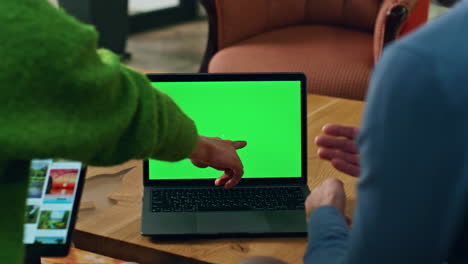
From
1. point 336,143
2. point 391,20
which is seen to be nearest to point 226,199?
point 336,143

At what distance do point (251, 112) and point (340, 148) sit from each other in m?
0.31

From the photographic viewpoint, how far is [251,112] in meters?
1.23

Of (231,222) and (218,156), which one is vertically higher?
(218,156)

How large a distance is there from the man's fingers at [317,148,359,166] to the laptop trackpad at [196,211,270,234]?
0.19m

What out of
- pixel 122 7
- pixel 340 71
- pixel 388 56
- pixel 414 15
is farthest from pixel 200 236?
pixel 122 7

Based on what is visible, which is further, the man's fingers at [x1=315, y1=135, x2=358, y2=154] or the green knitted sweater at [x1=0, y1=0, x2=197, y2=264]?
the man's fingers at [x1=315, y1=135, x2=358, y2=154]

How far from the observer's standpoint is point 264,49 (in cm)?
222

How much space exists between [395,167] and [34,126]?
349 mm

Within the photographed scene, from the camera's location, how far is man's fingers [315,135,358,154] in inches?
36.3

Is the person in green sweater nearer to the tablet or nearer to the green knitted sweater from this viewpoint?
the green knitted sweater

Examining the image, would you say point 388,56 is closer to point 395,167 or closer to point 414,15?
point 395,167

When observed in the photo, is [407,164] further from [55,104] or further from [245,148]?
[245,148]

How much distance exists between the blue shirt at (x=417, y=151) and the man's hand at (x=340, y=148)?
274mm

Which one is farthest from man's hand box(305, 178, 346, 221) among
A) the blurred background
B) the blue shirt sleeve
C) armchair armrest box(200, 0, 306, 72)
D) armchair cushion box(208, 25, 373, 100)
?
the blurred background
